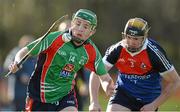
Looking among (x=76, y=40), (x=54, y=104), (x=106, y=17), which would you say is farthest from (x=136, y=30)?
(x=106, y=17)

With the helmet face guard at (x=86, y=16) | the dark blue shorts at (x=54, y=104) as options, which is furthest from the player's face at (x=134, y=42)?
the dark blue shorts at (x=54, y=104)

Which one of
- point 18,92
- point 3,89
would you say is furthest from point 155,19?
point 18,92

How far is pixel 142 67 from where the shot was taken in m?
9.78

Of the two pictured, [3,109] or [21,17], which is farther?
[21,17]

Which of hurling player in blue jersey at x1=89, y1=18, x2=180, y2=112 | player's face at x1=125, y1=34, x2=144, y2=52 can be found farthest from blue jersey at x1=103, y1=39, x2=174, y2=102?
player's face at x1=125, y1=34, x2=144, y2=52

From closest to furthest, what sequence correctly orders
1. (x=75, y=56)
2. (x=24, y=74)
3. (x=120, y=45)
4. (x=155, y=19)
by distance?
(x=75, y=56) < (x=120, y=45) < (x=24, y=74) < (x=155, y=19)

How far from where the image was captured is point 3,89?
19.9m

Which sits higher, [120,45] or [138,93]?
[120,45]

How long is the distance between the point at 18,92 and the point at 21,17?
28433 mm

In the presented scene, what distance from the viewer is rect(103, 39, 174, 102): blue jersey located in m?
9.66

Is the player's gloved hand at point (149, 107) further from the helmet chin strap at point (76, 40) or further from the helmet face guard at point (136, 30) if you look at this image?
the helmet chin strap at point (76, 40)

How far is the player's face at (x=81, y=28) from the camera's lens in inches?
352

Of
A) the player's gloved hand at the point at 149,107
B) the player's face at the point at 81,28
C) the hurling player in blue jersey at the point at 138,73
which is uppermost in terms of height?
the player's face at the point at 81,28

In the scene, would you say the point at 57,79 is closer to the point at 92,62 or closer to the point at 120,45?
the point at 92,62
